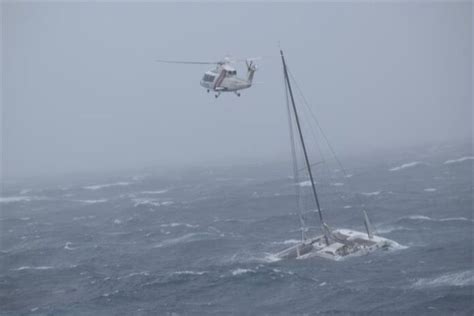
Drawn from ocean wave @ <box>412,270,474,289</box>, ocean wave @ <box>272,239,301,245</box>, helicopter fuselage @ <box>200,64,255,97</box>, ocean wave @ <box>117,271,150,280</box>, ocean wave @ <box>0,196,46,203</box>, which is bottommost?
ocean wave @ <box>117,271,150,280</box>

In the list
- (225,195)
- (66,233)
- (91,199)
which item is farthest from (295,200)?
(91,199)

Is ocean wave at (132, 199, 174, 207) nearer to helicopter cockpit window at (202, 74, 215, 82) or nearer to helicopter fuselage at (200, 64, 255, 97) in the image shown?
helicopter cockpit window at (202, 74, 215, 82)

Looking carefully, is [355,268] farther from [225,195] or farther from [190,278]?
[225,195]

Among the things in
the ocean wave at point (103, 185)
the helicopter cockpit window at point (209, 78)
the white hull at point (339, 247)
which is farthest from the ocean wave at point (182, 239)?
the ocean wave at point (103, 185)

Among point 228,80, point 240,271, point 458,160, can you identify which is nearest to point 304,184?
point 458,160

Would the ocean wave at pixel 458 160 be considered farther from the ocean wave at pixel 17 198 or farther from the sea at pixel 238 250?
the ocean wave at pixel 17 198

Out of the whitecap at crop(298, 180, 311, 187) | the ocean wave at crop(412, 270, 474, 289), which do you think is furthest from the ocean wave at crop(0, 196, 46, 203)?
the ocean wave at crop(412, 270, 474, 289)

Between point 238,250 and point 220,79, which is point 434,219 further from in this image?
point 220,79
